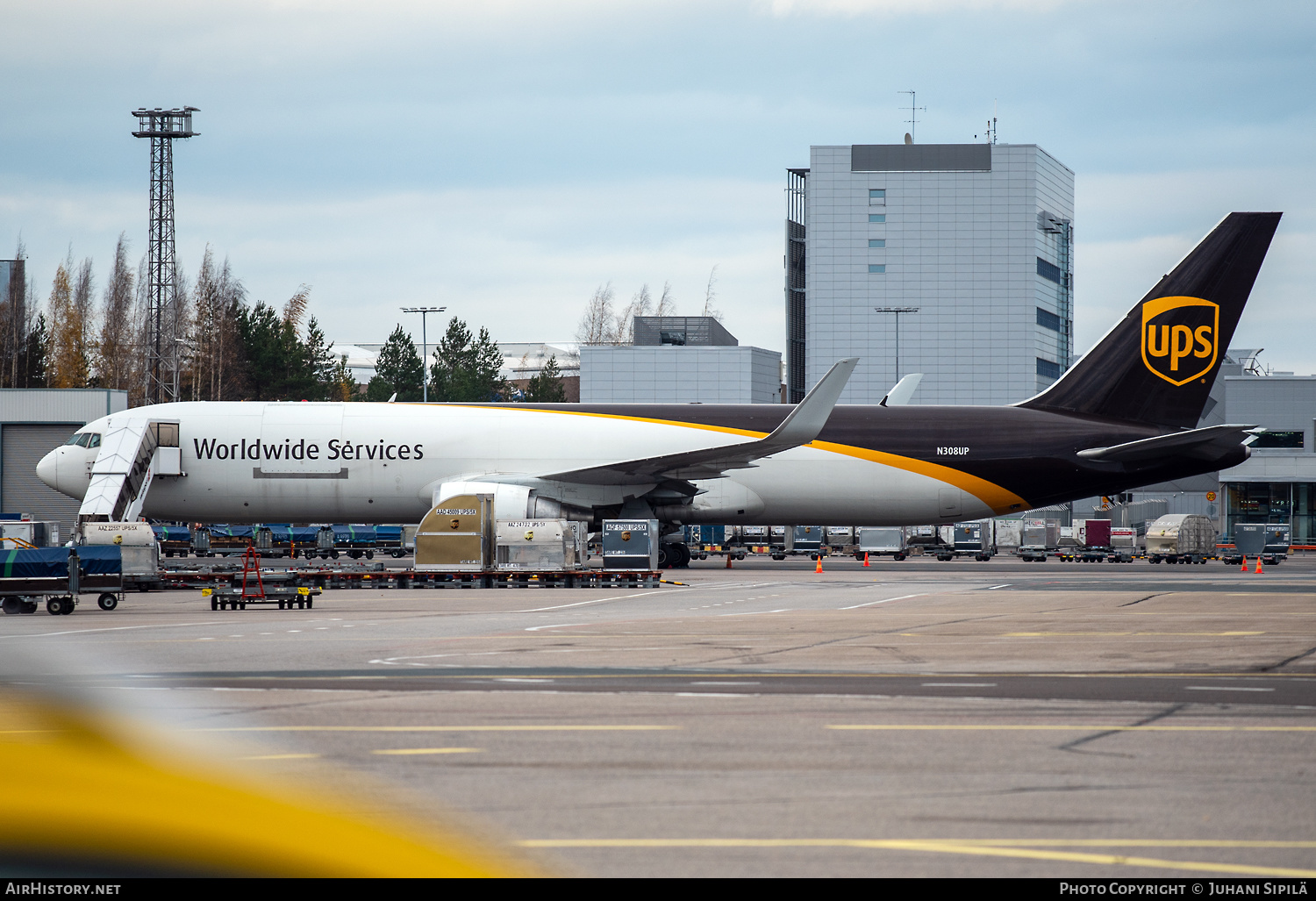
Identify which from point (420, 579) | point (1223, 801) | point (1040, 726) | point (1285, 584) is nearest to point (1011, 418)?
point (1285, 584)

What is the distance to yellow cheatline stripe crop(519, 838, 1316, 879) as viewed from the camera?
6.88m

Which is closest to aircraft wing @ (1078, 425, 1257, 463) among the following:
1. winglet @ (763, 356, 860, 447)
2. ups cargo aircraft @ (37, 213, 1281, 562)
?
ups cargo aircraft @ (37, 213, 1281, 562)

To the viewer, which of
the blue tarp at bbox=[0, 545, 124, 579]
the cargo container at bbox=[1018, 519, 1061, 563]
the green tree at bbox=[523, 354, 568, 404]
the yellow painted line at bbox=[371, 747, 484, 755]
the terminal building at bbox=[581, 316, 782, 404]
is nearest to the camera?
the yellow painted line at bbox=[371, 747, 484, 755]

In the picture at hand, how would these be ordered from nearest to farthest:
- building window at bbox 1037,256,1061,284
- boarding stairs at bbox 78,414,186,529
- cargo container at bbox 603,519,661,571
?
1. cargo container at bbox 603,519,661,571
2. boarding stairs at bbox 78,414,186,529
3. building window at bbox 1037,256,1061,284

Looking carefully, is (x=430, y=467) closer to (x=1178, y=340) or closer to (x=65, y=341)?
(x=1178, y=340)

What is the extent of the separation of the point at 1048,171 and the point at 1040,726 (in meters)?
126

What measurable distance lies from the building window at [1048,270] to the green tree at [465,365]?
57.1 metres

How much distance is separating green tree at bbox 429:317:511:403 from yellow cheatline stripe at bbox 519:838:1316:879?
406 feet

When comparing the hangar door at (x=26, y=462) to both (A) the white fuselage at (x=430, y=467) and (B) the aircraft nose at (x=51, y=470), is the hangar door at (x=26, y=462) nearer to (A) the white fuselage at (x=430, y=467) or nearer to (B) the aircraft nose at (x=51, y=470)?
(B) the aircraft nose at (x=51, y=470)

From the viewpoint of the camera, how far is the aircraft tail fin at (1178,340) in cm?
4309

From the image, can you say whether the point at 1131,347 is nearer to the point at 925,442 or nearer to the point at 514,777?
the point at 925,442

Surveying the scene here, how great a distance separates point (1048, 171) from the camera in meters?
129

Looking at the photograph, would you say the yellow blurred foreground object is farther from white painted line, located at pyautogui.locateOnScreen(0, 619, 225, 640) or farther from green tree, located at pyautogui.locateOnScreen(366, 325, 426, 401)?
green tree, located at pyautogui.locateOnScreen(366, 325, 426, 401)

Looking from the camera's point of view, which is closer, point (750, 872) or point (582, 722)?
point (750, 872)
